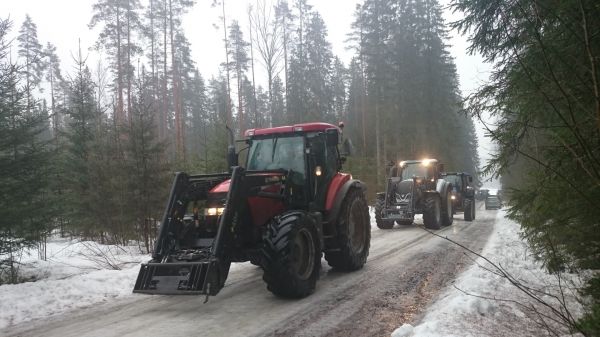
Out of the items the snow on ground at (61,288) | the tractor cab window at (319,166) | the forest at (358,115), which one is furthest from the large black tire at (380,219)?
the snow on ground at (61,288)

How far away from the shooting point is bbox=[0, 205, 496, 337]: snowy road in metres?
4.62

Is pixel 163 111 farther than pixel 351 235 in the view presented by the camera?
Yes

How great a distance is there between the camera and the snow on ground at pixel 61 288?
5.25m

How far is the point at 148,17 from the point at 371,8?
15976 mm

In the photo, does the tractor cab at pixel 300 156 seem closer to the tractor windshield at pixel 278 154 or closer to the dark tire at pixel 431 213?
the tractor windshield at pixel 278 154

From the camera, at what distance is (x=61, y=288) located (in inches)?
233

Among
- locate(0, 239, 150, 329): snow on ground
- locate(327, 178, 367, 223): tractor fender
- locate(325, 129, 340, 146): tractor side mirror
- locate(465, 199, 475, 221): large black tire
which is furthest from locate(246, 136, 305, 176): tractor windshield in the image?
locate(465, 199, 475, 221): large black tire

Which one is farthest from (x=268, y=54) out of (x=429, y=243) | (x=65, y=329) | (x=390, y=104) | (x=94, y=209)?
(x=65, y=329)

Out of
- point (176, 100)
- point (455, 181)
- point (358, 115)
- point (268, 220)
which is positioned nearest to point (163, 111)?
point (176, 100)

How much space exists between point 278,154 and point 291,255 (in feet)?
7.15

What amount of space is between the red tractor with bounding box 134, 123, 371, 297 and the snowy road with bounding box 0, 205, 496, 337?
0.37 metres

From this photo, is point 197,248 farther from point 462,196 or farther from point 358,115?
point 358,115

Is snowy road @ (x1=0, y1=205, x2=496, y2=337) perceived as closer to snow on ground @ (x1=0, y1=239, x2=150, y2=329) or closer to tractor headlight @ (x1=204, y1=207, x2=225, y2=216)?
snow on ground @ (x1=0, y1=239, x2=150, y2=329)

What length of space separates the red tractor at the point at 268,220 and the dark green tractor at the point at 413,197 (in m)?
6.12
